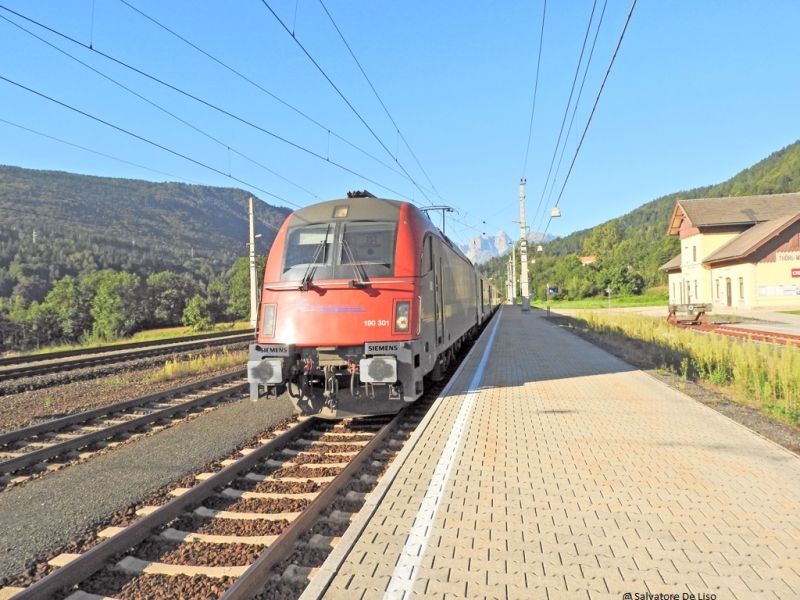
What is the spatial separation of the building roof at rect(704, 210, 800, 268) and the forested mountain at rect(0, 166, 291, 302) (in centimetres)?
4135

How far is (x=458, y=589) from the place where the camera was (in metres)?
2.98

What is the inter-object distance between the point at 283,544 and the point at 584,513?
7.36ft

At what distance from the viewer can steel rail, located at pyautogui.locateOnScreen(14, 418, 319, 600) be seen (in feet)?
10.8

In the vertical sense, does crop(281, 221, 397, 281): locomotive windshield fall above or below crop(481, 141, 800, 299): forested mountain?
below

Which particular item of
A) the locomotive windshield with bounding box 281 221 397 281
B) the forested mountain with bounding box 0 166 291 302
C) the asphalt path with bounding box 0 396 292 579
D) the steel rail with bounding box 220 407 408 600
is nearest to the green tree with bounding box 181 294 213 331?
the forested mountain with bounding box 0 166 291 302

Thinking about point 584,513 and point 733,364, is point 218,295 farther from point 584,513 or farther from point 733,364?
point 584,513

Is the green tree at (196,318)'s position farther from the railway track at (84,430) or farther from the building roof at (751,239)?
the building roof at (751,239)

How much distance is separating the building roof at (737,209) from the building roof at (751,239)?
169cm

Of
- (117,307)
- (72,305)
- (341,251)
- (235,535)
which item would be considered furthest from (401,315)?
(72,305)

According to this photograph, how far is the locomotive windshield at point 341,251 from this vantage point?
7.55 metres

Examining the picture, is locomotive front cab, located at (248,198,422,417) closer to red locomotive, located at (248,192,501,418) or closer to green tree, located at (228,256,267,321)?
red locomotive, located at (248,192,501,418)

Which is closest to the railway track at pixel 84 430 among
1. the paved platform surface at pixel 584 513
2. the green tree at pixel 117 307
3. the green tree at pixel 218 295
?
the paved platform surface at pixel 584 513

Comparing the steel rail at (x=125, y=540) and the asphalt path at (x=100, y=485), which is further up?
the steel rail at (x=125, y=540)

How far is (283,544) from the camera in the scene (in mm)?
3697
